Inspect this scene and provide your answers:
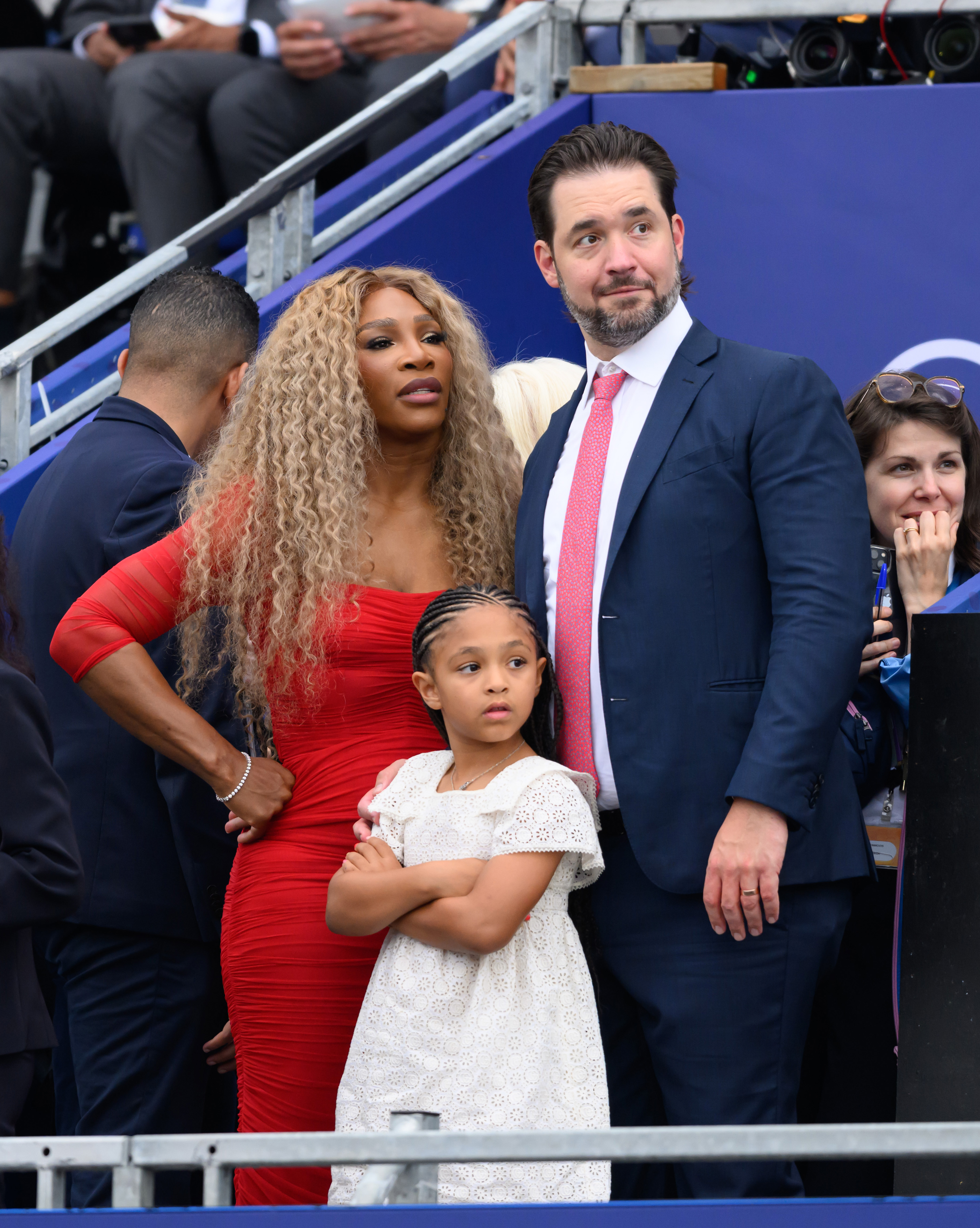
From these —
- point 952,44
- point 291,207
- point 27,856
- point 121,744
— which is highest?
point 952,44

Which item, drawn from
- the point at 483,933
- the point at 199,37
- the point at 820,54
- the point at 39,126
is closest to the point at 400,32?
the point at 199,37

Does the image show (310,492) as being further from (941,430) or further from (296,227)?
(296,227)

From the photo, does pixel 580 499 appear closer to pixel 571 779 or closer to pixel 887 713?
→ pixel 571 779

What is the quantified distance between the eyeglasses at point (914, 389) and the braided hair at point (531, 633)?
94 centimetres

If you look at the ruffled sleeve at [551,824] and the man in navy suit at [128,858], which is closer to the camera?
the ruffled sleeve at [551,824]

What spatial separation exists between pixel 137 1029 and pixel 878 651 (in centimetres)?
160

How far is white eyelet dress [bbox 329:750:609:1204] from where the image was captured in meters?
2.39

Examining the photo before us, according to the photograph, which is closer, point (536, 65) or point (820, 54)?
point (820, 54)

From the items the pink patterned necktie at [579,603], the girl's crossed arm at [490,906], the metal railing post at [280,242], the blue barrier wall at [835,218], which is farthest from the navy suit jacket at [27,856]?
the blue barrier wall at [835,218]

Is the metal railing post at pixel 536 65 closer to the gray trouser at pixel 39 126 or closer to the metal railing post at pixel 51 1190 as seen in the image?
the gray trouser at pixel 39 126

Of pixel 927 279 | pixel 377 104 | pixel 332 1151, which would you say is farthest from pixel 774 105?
pixel 332 1151

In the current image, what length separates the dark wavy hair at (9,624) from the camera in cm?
278

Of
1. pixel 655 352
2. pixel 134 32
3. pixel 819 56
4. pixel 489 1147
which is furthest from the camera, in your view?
pixel 134 32

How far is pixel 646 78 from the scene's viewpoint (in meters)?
5.16
